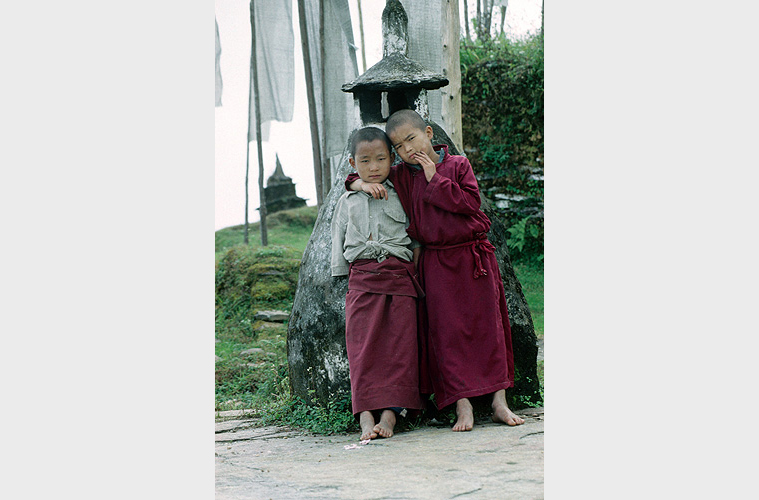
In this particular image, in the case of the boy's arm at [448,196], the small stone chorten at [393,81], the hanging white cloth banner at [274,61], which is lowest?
the boy's arm at [448,196]

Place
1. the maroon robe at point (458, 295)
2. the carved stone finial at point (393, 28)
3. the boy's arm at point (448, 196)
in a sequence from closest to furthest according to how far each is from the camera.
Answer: the boy's arm at point (448, 196) → the maroon robe at point (458, 295) → the carved stone finial at point (393, 28)

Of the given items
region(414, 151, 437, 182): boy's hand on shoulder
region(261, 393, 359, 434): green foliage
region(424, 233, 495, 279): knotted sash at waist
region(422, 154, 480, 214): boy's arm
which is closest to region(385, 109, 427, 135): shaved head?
region(414, 151, 437, 182): boy's hand on shoulder

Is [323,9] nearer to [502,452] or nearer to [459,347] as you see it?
[459,347]

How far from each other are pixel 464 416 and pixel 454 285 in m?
0.66

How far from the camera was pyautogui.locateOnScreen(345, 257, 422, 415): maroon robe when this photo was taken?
11.1ft

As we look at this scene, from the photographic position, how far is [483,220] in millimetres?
3525

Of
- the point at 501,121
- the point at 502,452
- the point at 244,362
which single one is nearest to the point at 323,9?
the point at 501,121

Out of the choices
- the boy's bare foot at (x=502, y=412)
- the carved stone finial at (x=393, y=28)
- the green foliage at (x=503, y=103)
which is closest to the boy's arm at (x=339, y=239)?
the boy's bare foot at (x=502, y=412)

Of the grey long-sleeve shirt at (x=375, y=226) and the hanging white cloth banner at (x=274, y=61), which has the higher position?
the hanging white cloth banner at (x=274, y=61)

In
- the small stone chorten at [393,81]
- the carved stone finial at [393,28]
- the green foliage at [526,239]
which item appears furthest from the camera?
the green foliage at [526,239]

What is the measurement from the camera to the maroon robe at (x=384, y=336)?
338cm

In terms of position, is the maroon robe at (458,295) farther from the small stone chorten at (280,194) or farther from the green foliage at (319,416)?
the small stone chorten at (280,194)

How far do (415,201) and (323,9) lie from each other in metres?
5.83

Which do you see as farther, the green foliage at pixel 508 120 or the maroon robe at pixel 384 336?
the green foliage at pixel 508 120
